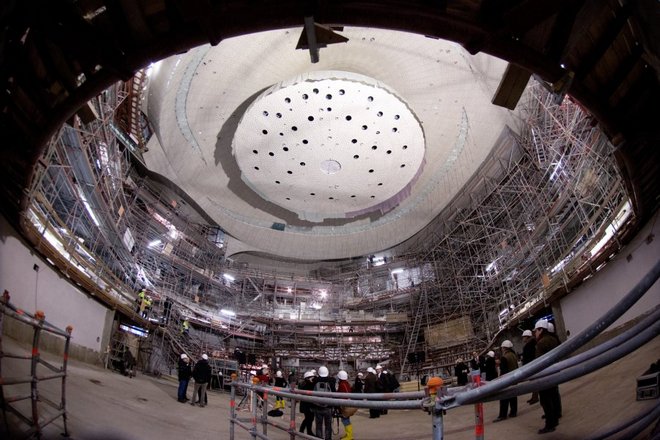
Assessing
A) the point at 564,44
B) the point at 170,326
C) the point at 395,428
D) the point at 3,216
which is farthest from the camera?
the point at 170,326

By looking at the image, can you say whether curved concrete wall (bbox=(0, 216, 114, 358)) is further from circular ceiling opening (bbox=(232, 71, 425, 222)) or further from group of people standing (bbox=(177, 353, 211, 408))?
circular ceiling opening (bbox=(232, 71, 425, 222))

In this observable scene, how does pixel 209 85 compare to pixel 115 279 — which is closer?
pixel 115 279

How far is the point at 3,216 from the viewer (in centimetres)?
748

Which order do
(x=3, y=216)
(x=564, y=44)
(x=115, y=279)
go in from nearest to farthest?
(x=564, y=44), (x=3, y=216), (x=115, y=279)

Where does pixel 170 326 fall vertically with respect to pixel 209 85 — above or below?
below

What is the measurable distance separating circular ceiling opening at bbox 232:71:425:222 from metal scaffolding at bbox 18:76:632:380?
14.8 ft

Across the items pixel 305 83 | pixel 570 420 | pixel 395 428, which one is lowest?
pixel 395 428

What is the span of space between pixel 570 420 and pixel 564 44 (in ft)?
16.7

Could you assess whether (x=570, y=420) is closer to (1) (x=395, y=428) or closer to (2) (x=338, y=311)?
(1) (x=395, y=428)

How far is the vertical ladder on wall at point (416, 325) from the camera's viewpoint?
867 inches

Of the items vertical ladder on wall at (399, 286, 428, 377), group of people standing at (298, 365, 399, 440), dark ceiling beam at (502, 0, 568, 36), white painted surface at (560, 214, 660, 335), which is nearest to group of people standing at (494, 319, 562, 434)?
group of people standing at (298, 365, 399, 440)

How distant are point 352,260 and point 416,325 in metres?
7.69

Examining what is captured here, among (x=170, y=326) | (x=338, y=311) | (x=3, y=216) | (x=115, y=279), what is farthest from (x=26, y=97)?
(x=338, y=311)

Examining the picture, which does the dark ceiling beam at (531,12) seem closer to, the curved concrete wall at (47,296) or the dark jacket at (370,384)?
the curved concrete wall at (47,296)
